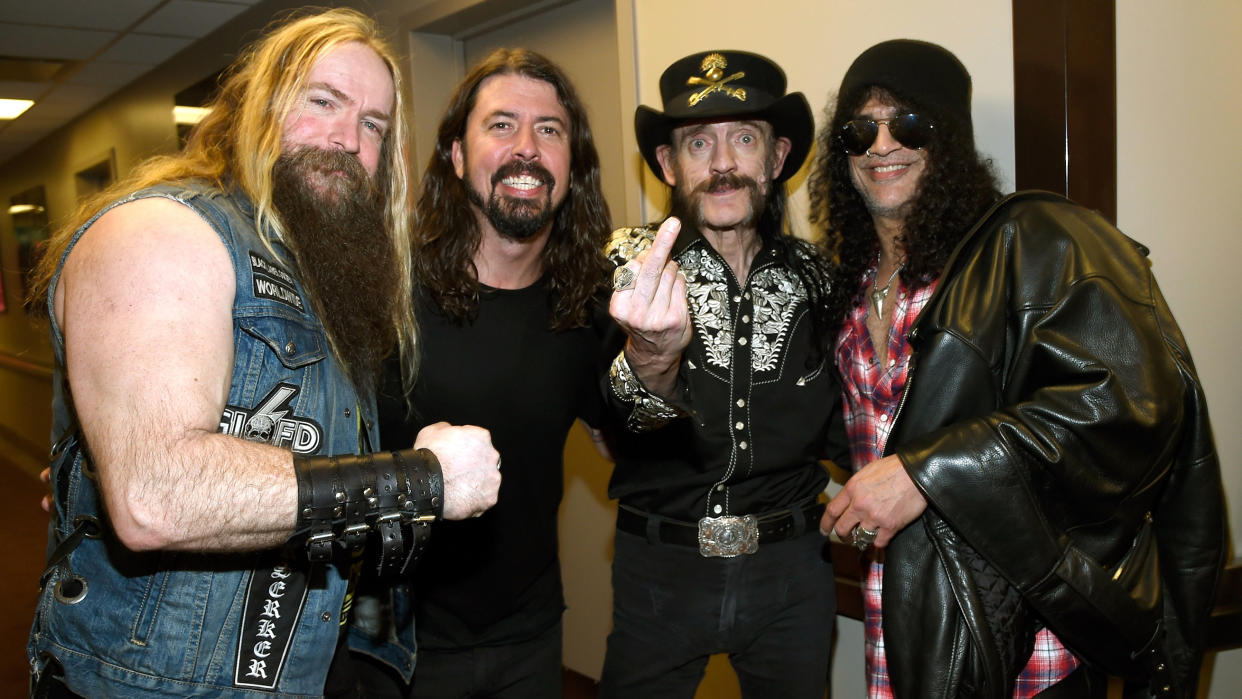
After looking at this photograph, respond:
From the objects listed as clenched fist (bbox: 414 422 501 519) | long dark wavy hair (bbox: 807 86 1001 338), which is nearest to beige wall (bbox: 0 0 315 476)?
long dark wavy hair (bbox: 807 86 1001 338)

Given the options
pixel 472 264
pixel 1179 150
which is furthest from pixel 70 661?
pixel 1179 150

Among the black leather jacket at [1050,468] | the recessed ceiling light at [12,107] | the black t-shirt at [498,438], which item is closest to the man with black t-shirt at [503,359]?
the black t-shirt at [498,438]

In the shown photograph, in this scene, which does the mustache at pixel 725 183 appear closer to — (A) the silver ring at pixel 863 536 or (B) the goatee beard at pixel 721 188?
(B) the goatee beard at pixel 721 188

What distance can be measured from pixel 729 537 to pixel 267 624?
3.90 ft

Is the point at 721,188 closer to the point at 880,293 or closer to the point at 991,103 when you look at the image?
the point at 880,293

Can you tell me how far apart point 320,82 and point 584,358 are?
38.3 inches

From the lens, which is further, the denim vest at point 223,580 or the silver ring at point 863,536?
the silver ring at point 863,536

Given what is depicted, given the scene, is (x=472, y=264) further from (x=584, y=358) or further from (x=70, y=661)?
(x=70, y=661)

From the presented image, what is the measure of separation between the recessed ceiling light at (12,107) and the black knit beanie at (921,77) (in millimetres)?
9331

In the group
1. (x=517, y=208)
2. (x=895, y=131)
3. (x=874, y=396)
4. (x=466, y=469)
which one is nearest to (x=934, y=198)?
(x=895, y=131)

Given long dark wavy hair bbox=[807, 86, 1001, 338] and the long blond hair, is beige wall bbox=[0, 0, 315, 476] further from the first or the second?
long dark wavy hair bbox=[807, 86, 1001, 338]

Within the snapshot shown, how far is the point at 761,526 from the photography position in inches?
92.0

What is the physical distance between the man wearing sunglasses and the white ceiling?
18.5 feet

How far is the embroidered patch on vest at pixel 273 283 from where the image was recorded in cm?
154
